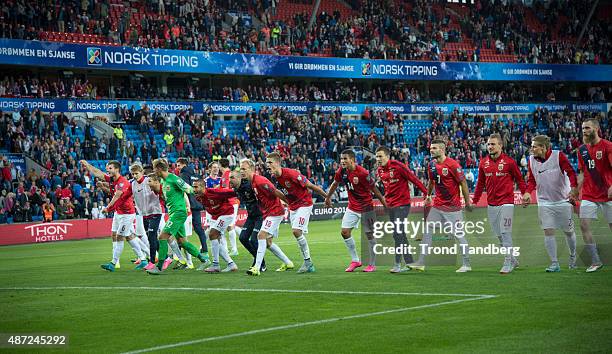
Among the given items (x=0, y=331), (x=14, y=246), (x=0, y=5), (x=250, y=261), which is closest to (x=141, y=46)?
(x=0, y=5)

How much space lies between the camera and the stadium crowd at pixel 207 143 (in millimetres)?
36031

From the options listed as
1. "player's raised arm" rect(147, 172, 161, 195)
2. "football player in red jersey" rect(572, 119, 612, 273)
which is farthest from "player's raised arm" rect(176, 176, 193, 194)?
"football player in red jersey" rect(572, 119, 612, 273)

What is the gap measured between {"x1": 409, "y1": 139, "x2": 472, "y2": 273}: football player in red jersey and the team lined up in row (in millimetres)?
19

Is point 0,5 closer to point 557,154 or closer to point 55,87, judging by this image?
point 55,87

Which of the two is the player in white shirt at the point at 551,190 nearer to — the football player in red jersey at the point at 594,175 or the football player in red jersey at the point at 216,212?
the football player in red jersey at the point at 594,175

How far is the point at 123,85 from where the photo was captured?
49469 millimetres

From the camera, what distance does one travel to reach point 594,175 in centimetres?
1562

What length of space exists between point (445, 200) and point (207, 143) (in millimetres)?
27961

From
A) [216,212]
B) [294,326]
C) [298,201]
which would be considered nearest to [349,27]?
[216,212]

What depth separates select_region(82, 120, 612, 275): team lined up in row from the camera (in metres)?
15.9

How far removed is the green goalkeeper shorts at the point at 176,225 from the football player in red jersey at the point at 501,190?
614cm

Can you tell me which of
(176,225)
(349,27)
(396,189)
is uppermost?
(349,27)

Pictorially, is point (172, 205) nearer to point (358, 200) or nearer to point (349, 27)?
point (358, 200)

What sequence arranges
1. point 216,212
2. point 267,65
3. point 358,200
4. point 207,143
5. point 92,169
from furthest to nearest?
1. point 267,65
2. point 207,143
3. point 92,169
4. point 216,212
5. point 358,200
